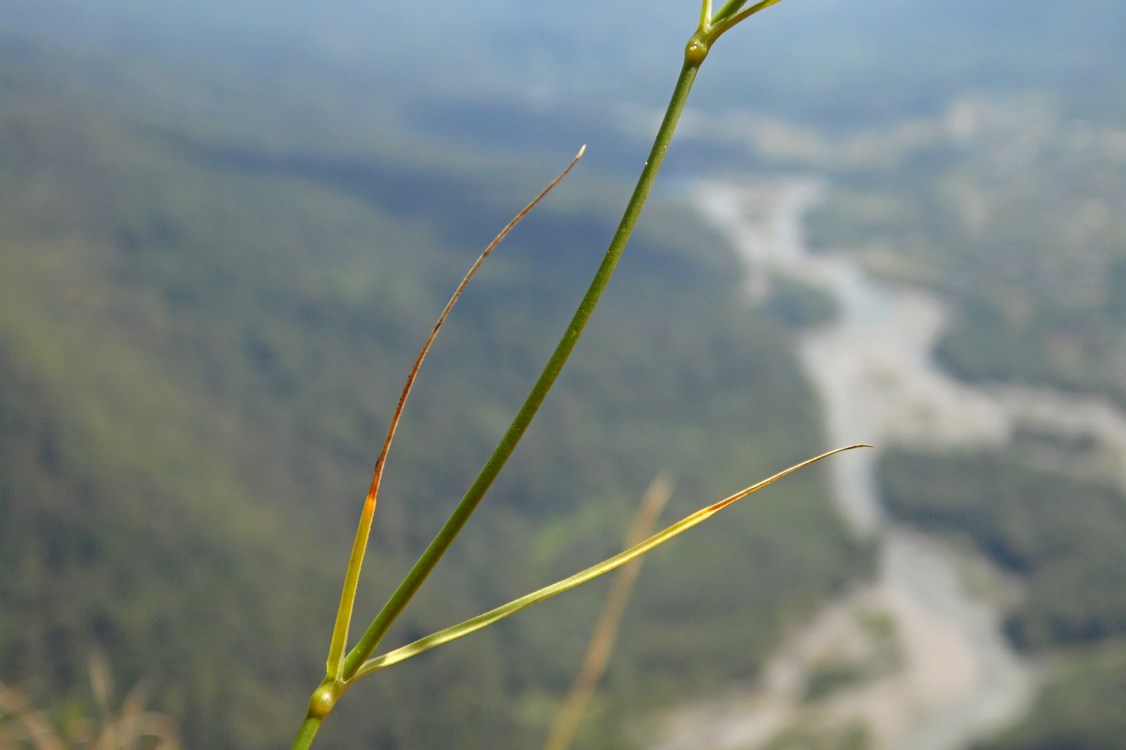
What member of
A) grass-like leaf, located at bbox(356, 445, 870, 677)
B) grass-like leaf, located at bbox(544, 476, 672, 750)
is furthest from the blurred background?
grass-like leaf, located at bbox(356, 445, 870, 677)

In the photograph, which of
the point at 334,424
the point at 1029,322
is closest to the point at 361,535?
the point at 334,424

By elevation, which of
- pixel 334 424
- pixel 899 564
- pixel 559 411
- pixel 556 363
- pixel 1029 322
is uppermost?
pixel 1029 322

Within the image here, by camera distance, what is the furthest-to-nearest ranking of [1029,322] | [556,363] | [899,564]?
[1029,322] → [899,564] → [556,363]

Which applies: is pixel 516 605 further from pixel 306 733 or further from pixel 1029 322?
pixel 1029 322

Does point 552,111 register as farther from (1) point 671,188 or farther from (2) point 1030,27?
(2) point 1030,27

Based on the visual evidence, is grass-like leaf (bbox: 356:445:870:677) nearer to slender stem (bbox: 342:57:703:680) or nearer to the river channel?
slender stem (bbox: 342:57:703:680)

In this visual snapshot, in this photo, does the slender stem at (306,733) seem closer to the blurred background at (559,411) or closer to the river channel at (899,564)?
the blurred background at (559,411)

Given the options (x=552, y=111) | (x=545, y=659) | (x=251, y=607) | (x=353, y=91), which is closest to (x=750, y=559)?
(x=545, y=659)
